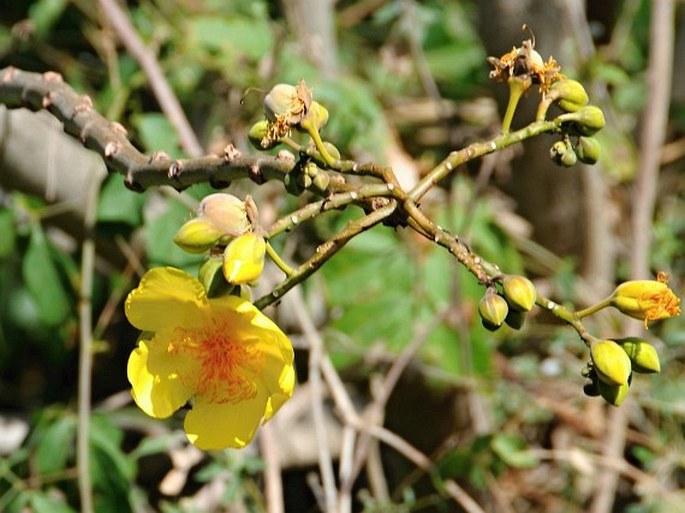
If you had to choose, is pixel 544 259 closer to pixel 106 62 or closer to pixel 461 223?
pixel 461 223

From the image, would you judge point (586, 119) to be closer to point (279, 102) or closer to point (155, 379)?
point (279, 102)

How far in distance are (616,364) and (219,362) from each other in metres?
0.39

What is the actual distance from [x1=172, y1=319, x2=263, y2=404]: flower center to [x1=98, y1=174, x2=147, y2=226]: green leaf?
0.64m

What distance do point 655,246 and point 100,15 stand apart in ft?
4.49

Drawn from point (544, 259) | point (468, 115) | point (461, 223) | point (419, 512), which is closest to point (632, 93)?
point (468, 115)

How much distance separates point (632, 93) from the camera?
113 inches

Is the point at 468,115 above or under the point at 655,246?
above

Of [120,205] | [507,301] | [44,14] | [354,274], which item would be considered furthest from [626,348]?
[44,14]

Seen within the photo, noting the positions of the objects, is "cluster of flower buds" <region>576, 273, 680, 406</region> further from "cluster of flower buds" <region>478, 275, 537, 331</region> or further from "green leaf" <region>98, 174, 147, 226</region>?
"green leaf" <region>98, 174, 147, 226</region>

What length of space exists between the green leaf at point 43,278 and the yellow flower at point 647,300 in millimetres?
1104

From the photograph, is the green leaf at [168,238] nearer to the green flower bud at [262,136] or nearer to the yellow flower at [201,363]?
the yellow flower at [201,363]

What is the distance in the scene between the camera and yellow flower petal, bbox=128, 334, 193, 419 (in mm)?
1046

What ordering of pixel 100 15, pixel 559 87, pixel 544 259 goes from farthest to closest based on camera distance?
1. pixel 544 259
2. pixel 100 15
3. pixel 559 87

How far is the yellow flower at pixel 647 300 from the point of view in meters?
0.94
